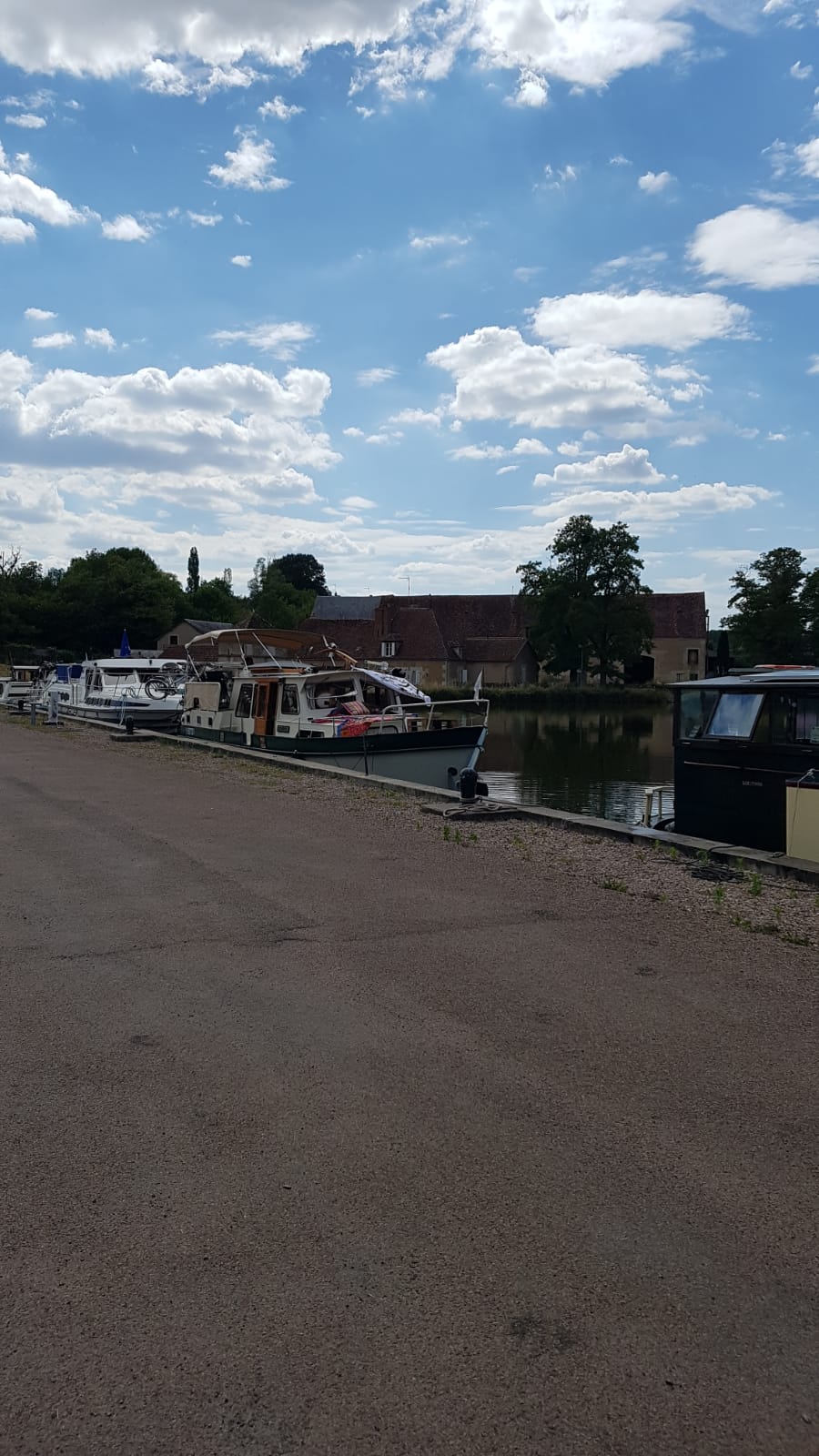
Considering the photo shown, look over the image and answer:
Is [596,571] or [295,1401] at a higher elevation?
[596,571]

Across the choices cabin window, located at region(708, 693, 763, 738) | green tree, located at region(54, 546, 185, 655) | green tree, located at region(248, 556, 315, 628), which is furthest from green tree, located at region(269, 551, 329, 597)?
cabin window, located at region(708, 693, 763, 738)

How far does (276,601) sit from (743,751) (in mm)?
102129

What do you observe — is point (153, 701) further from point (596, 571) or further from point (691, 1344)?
point (596, 571)

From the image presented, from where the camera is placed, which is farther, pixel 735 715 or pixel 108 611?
pixel 108 611

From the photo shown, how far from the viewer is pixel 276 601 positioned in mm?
113312

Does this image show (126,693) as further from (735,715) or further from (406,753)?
(735,715)

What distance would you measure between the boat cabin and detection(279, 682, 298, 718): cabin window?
12943mm

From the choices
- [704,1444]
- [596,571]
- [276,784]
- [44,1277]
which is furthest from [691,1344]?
[596,571]

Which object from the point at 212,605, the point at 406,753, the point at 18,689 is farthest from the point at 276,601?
the point at 406,753

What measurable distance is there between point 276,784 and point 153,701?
65.9 feet

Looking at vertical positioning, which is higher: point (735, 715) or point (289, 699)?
point (735, 715)

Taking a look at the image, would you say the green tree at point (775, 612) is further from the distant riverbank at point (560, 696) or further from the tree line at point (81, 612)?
the tree line at point (81, 612)

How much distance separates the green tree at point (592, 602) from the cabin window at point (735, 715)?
69.0 m

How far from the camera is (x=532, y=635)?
87.9 metres
